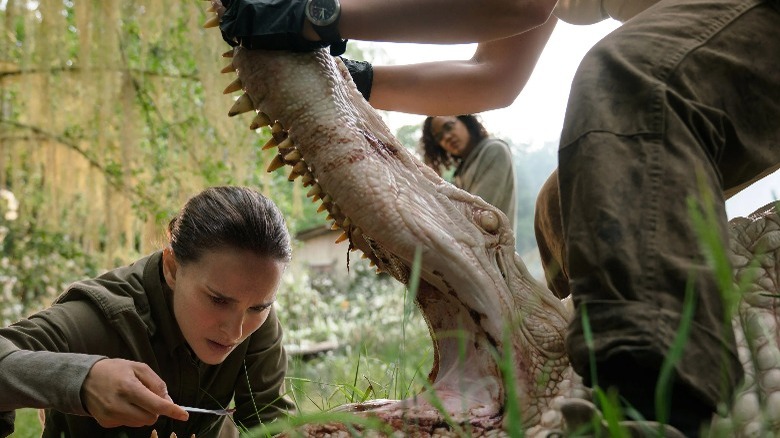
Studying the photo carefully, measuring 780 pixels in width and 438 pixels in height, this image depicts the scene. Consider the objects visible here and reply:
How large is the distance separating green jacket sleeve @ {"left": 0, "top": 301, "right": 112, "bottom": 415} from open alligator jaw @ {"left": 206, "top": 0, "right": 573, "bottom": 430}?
2.20ft

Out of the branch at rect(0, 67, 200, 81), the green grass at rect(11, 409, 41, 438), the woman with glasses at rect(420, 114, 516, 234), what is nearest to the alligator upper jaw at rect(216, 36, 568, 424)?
the green grass at rect(11, 409, 41, 438)

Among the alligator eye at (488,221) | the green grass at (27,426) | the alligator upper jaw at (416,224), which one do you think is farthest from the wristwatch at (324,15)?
the green grass at (27,426)

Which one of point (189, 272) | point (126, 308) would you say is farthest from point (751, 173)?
point (126, 308)

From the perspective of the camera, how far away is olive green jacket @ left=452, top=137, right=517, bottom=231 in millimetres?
5148

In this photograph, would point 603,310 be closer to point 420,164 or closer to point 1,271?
point 420,164

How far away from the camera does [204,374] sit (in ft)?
8.93

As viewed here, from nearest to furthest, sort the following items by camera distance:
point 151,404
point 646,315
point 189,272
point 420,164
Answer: point 646,315, point 151,404, point 420,164, point 189,272

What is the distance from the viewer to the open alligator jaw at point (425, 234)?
1.76 m

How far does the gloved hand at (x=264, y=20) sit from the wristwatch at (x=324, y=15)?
2 centimetres

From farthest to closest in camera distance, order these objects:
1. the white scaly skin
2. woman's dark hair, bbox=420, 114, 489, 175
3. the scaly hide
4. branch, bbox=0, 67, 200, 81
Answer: branch, bbox=0, 67, 200, 81, woman's dark hair, bbox=420, 114, 489, 175, the scaly hide, the white scaly skin

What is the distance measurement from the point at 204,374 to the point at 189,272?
17.4 inches

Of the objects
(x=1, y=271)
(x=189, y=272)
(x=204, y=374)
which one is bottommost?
(x=1, y=271)

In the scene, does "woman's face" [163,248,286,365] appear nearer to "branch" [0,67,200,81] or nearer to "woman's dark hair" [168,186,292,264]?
"woman's dark hair" [168,186,292,264]

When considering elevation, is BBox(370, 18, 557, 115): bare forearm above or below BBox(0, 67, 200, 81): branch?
below
